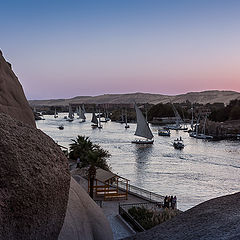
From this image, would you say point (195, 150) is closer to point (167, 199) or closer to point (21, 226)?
point (167, 199)

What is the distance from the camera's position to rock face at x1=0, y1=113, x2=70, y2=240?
10.4ft

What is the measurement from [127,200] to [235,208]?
14295 mm

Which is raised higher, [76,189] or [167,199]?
[76,189]

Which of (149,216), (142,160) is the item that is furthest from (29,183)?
(142,160)

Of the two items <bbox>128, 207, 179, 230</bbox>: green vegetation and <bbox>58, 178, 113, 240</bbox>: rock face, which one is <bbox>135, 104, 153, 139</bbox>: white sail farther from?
<bbox>58, 178, 113, 240</bbox>: rock face

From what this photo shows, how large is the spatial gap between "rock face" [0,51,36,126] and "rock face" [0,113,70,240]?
10.3ft

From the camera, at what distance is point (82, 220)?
581 centimetres

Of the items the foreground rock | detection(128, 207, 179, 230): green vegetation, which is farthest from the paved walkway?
the foreground rock

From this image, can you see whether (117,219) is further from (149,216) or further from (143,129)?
(143,129)

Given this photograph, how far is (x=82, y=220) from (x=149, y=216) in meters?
8.98

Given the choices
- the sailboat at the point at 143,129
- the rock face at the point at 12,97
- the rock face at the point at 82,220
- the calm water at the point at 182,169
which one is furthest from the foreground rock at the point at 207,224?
the sailboat at the point at 143,129

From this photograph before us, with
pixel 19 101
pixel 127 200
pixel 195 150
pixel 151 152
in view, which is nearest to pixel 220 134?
pixel 195 150

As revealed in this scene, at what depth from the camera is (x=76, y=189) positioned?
638 centimetres

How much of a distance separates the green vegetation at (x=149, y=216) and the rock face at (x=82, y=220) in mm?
6876
